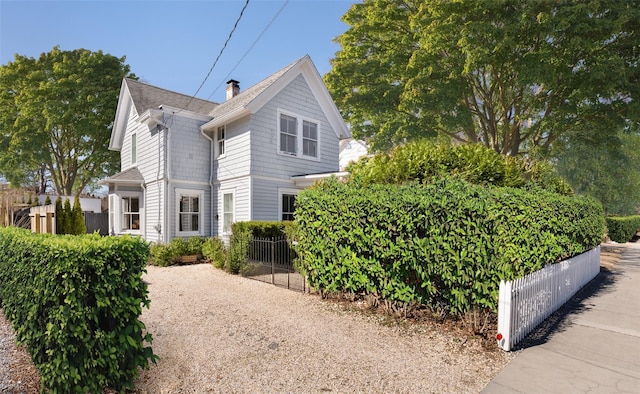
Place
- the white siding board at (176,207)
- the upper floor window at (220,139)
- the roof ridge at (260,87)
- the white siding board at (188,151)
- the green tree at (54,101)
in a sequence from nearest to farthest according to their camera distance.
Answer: the roof ridge at (260,87) < the white siding board at (176,207) < the white siding board at (188,151) < the upper floor window at (220,139) < the green tree at (54,101)

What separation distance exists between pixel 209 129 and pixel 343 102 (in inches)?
332

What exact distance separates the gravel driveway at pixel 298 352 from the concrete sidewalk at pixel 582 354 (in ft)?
1.09

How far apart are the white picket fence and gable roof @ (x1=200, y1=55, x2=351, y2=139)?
10236 millimetres

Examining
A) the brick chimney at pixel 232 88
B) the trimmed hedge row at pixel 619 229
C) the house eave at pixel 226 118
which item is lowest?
the trimmed hedge row at pixel 619 229

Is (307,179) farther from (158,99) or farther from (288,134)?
(158,99)

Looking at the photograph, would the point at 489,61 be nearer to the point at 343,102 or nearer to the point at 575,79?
the point at 575,79

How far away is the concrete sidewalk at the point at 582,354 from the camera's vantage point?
3.81 metres

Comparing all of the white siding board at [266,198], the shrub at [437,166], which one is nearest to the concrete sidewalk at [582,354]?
the shrub at [437,166]

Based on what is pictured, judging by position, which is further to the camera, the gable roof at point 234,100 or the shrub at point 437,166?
the gable roof at point 234,100

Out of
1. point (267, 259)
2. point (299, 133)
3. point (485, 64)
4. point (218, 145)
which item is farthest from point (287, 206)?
point (485, 64)

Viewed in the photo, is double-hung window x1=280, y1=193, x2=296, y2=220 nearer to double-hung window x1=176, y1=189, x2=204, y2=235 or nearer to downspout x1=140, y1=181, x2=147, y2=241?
double-hung window x1=176, y1=189, x2=204, y2=235

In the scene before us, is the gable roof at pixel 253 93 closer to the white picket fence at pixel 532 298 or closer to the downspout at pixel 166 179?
the downspout at pixel 166 179

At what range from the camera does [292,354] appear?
458 cm

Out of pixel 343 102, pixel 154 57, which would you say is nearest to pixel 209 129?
pixel 154 57
